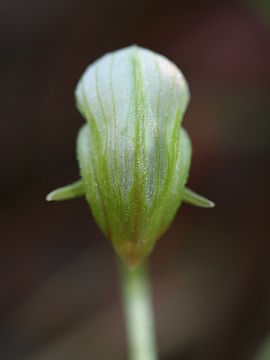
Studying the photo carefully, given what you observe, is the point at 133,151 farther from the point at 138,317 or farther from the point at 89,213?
the point at 89,213

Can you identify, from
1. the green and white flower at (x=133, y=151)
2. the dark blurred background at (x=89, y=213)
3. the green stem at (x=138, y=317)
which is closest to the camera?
the green and white flower at (x=133, y=151)

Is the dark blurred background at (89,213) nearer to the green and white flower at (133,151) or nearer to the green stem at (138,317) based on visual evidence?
the green stem at (138,317)

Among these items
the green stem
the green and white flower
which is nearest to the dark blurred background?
the green stem

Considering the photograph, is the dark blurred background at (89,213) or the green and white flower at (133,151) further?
the dark blurred background at (89,213)

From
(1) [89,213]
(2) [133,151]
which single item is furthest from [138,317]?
(1) [89,213]

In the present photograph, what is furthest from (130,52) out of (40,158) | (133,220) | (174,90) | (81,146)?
Answer: (40,158)

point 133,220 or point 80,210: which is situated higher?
A: point 133,220

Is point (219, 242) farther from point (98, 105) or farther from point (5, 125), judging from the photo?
point (98, 105)

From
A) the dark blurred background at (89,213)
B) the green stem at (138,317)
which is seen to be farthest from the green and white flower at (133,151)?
the dark blurred background at (89,213)

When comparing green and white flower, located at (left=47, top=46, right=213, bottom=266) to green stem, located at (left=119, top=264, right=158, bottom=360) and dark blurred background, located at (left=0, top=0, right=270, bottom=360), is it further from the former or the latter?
dark blurred background, located at (left=0, top=0, right=270, bottom=360)
